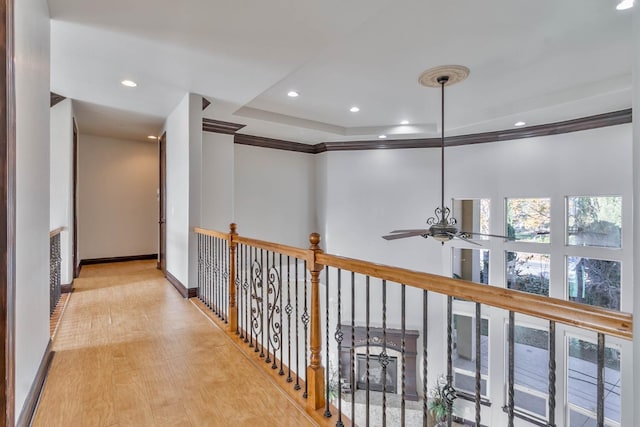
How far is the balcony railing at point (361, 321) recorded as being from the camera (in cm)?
97

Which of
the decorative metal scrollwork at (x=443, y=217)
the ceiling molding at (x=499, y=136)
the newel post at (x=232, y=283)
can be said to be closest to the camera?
the newel post at (x=232, y=283)

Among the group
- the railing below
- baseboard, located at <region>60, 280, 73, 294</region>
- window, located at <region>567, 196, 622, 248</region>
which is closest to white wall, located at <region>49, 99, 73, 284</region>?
baseboard, located at <region>60, 280, 73, 294</region>

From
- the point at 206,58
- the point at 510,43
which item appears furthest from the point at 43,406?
the point at 510,43

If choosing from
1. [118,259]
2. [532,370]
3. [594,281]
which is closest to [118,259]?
[118,259]

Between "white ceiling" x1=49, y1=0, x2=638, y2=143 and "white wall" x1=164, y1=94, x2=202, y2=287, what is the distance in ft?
0.79

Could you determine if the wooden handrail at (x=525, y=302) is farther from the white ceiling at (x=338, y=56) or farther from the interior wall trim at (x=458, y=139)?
the interior wall trim at (x=458, y=139)

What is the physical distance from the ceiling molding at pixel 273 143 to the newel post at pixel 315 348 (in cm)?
458

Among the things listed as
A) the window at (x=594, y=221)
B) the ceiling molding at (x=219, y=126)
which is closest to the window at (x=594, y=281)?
the window at (x=594, y=221)

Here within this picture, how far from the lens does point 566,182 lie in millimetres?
5047

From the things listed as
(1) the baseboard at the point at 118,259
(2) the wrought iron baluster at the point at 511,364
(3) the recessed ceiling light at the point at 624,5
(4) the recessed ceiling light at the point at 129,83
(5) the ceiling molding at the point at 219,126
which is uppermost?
(3) the recessed ceiling light at the point at 624,5

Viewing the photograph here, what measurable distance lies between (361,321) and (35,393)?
5789 mm

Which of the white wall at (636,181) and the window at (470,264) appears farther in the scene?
the window at (470,264)

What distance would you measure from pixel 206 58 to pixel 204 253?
7.08ft

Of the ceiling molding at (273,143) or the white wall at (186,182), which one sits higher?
the ceiling molding at (273,143)
